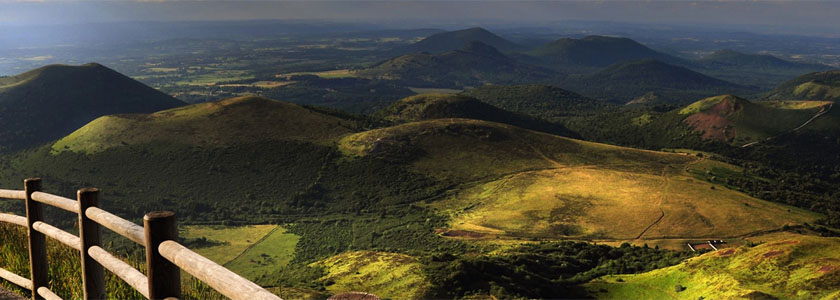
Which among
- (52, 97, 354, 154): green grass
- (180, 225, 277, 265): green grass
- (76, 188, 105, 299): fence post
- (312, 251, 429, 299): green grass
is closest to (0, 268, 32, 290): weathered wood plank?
(76, 188, 105, 299): fence post

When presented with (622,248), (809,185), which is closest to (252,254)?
(622,248)

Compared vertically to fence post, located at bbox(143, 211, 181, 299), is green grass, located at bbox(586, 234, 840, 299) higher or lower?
lower

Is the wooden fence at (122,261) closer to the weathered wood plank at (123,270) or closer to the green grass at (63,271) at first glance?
the weathered wood plank at (123,270)

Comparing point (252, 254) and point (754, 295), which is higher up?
point (754, 295)

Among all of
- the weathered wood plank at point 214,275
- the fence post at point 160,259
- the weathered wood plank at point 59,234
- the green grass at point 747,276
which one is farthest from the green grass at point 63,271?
the green grass at point 747,276

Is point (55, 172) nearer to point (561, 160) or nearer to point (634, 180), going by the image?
point (561, 160)

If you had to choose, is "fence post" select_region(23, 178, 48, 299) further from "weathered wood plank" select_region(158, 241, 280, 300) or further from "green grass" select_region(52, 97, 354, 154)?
"green grass" select_region(52, 97, 354, 154)
